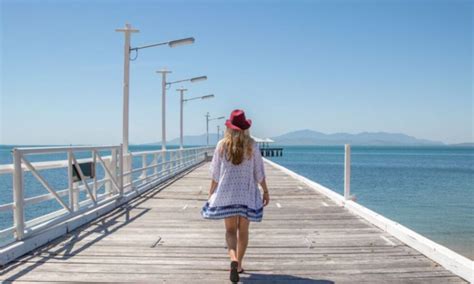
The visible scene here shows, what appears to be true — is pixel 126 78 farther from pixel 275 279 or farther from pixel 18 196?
pixel 275 279

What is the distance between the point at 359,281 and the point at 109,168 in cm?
679

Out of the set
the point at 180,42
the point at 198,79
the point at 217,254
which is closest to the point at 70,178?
the point at 217,254

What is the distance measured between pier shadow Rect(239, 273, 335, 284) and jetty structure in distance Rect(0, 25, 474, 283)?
10 mm

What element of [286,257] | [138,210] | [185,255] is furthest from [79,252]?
[138,210]

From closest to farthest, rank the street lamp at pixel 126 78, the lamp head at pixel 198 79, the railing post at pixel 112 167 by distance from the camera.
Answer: the railing post at pixel 112 167, the street lamp at pixel 126 78, the lamp head at pixel 198 79

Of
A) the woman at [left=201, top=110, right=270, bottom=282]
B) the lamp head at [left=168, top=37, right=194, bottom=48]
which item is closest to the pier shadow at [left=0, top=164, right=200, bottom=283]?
the woman at [left=201, top=110, right=270, bottom=282]

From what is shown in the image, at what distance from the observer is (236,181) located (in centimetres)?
480

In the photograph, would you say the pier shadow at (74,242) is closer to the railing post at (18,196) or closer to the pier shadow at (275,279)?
the railing post at (18,196)

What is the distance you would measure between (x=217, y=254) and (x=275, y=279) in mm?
1224

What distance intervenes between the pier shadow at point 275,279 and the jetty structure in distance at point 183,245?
0.4 inches

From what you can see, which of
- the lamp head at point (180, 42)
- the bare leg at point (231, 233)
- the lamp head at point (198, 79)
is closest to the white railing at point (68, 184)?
the bare leg at point (231, 233)

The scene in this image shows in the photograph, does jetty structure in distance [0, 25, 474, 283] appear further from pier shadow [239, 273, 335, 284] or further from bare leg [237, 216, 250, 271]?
bare leg [237, 216, 250, 271]

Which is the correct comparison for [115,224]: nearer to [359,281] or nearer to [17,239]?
[17,239]

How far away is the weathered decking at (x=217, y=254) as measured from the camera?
4.89m
